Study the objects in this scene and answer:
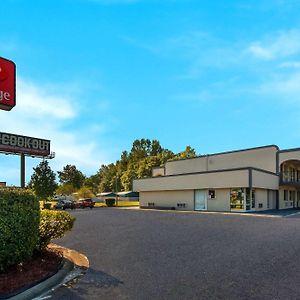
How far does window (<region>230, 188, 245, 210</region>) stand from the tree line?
113 ft

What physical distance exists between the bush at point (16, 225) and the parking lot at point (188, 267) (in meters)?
1.29

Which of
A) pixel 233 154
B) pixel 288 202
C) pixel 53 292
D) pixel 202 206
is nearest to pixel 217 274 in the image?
pixel 53 292

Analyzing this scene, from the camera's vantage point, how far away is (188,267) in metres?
8.16

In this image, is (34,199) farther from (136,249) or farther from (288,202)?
(288,202)

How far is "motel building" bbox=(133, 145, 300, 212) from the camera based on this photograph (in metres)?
32.3

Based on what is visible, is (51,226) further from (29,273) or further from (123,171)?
(123,171)

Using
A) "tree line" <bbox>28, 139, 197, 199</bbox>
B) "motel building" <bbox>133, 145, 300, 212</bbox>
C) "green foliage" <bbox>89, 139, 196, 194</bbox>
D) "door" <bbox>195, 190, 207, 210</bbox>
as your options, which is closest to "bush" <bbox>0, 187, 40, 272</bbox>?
"motel building" <bbox>133, 145, 300, 212</bbox>

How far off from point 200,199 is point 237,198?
4.57m

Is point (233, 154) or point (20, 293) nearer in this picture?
point (20, 293)

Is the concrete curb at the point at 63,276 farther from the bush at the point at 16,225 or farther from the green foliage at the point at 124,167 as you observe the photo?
the green foliage at the point at 124,167

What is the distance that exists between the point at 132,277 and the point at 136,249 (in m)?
3.15

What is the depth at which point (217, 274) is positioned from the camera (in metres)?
7.47

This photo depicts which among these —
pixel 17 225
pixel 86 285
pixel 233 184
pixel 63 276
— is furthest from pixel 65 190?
pixel 86 285

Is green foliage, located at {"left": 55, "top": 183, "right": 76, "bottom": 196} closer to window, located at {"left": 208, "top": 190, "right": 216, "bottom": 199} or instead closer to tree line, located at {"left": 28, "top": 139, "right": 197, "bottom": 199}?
tree line, located at {"left": 28, "top": 139, "right": 197, "bottom": 199}
